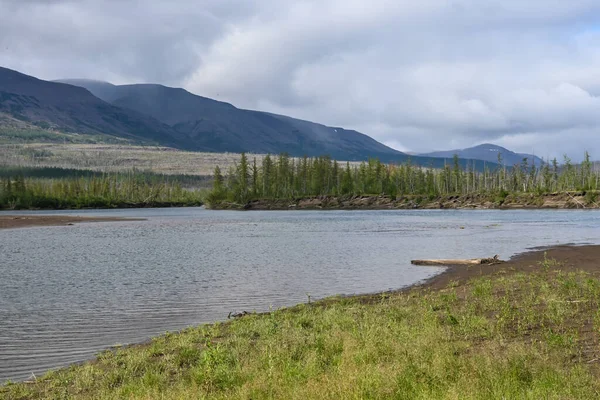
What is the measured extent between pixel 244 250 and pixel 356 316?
3659 centimetres

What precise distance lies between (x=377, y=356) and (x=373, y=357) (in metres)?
0.11

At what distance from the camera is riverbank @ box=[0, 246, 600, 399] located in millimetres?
11562

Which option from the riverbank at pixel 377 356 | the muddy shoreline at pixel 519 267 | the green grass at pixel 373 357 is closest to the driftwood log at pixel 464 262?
the muddy shoreline at pixel 519 267

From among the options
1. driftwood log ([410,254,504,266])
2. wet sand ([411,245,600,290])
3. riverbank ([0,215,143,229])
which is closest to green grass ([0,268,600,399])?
wet sand ([411,245,600,290])

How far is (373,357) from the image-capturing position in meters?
14.3

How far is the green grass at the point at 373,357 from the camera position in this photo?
11492 mm

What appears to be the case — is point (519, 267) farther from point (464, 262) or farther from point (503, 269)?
point (464, 262)

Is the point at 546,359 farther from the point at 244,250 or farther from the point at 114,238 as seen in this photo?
the point at 114,238

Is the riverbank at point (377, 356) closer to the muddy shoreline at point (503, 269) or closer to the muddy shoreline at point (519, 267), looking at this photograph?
the muddy shoreline at point (503, 269)

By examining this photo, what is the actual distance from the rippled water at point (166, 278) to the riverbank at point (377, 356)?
3377 mm

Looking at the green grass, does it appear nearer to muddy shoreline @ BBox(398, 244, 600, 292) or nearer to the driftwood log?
muddy shoreline @ BBox(398, 244, 600, 292)

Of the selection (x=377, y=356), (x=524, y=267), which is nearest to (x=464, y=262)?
(x=524, y=267)

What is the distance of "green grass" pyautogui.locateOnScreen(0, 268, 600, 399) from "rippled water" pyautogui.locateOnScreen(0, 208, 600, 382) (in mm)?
3550

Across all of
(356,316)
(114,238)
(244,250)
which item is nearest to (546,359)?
(356,316)
